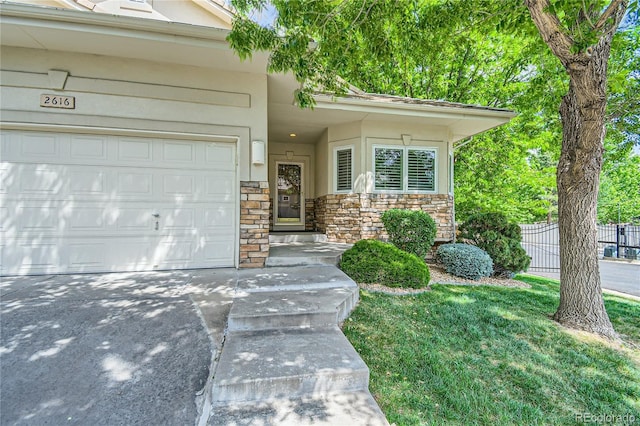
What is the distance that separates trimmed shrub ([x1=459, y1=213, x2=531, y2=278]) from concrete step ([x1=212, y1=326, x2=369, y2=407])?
209 inches

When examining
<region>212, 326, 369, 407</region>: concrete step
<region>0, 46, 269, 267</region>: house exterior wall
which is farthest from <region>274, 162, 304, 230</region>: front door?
<region>212, 326, 369, 407</region>: concrete step

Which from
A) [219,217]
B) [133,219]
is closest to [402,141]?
[219,217]

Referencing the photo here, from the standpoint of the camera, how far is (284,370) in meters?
2.18

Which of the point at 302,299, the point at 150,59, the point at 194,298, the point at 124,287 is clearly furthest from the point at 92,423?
the point at 150,59

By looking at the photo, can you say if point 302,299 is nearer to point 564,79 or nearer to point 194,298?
point 194,298

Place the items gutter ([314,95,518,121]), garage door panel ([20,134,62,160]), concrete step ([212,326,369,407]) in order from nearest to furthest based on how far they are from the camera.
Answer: concrete step ([212,326,369,407]) < garage door panel ([20,134,62,160]) < gutter ([314,95,518,121])

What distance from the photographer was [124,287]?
397 cm

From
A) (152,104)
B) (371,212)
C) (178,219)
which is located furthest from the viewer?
(371,212)

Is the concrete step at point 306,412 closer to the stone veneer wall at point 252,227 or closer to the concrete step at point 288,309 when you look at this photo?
the concrete step at point 288,309

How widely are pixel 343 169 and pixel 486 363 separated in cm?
551

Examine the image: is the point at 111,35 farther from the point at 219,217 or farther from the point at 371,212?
the point at 371,212

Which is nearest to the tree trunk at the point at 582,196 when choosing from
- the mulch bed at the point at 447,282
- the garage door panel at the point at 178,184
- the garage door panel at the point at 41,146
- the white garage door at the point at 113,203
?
the mulch bed at the point at 447,282

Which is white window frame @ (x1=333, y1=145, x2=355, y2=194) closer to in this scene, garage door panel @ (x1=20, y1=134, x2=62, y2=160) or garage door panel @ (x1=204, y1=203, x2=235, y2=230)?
garage door panel @ (x1=204, y1=203, x2=235, y2=230)

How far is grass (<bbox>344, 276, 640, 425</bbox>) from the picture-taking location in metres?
2.28
